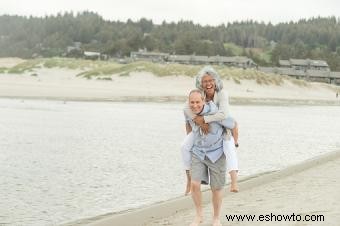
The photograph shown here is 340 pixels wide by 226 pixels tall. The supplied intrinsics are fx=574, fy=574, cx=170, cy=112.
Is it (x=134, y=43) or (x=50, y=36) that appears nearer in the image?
(x=134, y=43)

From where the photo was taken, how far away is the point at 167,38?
129750 millimetres

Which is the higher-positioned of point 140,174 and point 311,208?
point 311,208

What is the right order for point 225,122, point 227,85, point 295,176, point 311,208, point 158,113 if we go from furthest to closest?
point 227,85 → point 158,113 → point 295,176 → point 311,208 → point 225,122

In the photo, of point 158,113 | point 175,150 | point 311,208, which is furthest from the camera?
point 158,113

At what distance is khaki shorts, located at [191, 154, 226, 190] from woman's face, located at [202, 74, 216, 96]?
65 cm

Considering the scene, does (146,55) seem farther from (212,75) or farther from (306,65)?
(212,75)

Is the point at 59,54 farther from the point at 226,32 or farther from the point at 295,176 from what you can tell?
the point at 295,176

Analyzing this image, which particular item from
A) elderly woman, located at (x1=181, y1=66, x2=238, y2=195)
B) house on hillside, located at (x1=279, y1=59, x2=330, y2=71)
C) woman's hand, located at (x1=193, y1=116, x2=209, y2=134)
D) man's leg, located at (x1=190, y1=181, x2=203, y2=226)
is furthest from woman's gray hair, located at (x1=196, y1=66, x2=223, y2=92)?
house on hillside, located at (x1=279, y1=59, x2=330, y2=71)

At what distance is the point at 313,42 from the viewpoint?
14462cm

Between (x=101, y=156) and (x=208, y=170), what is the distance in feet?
26.7

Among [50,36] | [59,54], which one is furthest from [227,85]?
[50,36]

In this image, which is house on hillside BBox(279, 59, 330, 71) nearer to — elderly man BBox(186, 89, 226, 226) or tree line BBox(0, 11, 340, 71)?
tree line BBox(0, 11, 340, 71)

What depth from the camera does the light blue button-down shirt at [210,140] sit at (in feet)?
18.3

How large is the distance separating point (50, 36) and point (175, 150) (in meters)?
123
